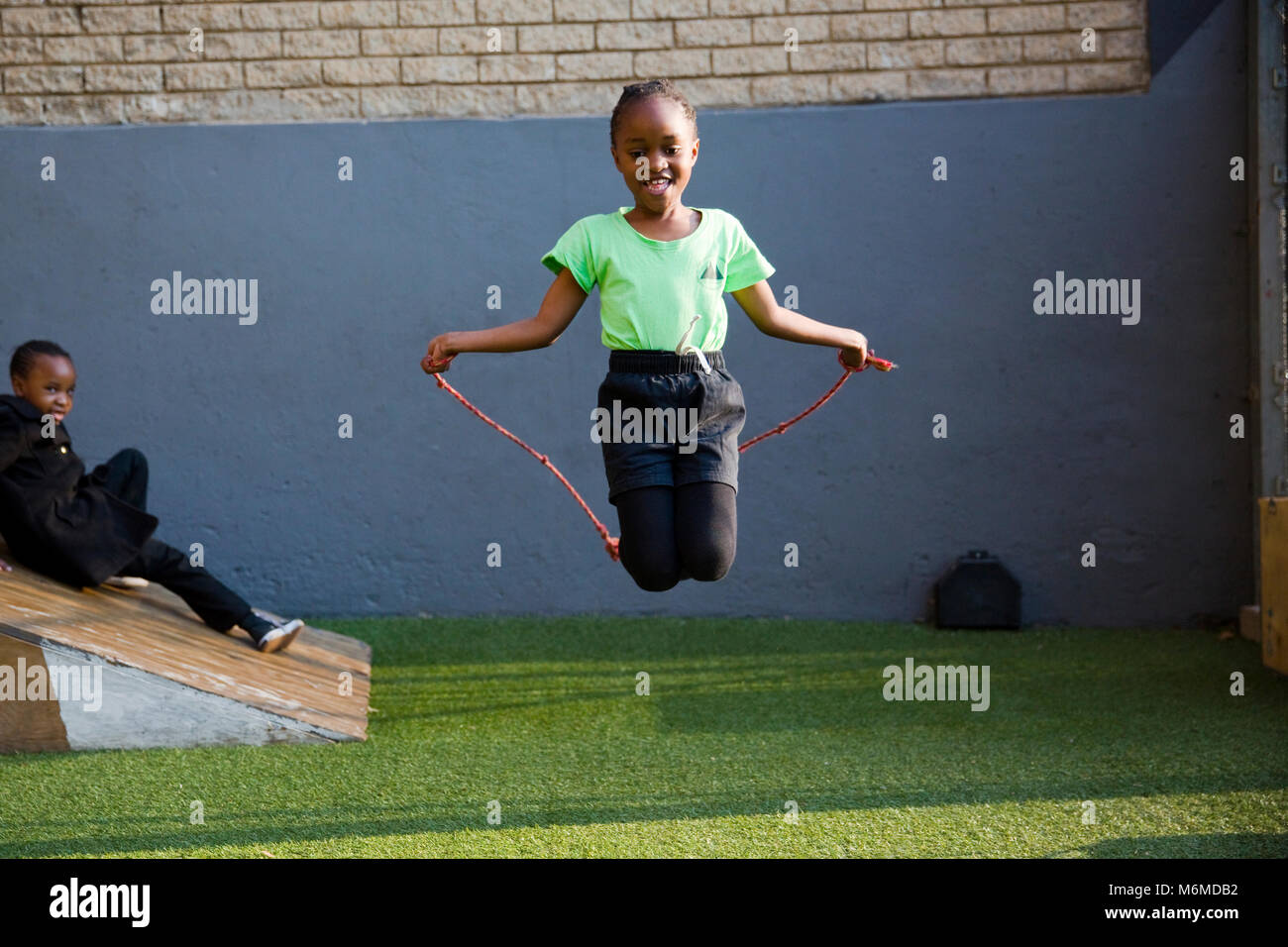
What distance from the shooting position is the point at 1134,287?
609 cm

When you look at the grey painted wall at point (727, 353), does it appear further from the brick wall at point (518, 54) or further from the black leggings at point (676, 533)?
the black leggings at point (676, 533)

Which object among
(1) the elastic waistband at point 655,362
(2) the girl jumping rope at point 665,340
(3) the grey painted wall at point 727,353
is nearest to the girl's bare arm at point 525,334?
(2) the girl jumping rope at point 665,340

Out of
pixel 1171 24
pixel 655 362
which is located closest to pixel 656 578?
pixel 655 362

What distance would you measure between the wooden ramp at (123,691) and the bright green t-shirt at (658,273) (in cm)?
188

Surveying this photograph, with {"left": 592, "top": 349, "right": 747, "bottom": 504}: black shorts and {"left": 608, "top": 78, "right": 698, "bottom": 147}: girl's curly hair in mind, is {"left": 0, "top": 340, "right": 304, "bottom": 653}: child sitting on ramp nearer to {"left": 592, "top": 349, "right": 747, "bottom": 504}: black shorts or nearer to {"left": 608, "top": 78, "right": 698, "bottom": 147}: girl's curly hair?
{"left": 592, "top": 349, "right": 747, "bottom": 504}: black shorts

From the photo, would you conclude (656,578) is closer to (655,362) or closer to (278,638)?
(655,362)

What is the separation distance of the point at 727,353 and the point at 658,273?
3.31 metres

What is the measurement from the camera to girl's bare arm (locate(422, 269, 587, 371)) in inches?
115

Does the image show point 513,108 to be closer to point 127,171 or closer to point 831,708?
point 127,171

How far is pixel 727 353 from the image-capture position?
6219 mm

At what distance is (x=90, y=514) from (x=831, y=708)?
277 cm

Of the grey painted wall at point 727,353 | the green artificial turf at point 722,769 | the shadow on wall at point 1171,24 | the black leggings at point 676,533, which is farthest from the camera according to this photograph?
the grey painted wall at point 727,353

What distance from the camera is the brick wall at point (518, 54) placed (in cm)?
608

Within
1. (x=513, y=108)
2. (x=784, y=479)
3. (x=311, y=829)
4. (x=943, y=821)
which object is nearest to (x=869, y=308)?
(x=784, y=479)
